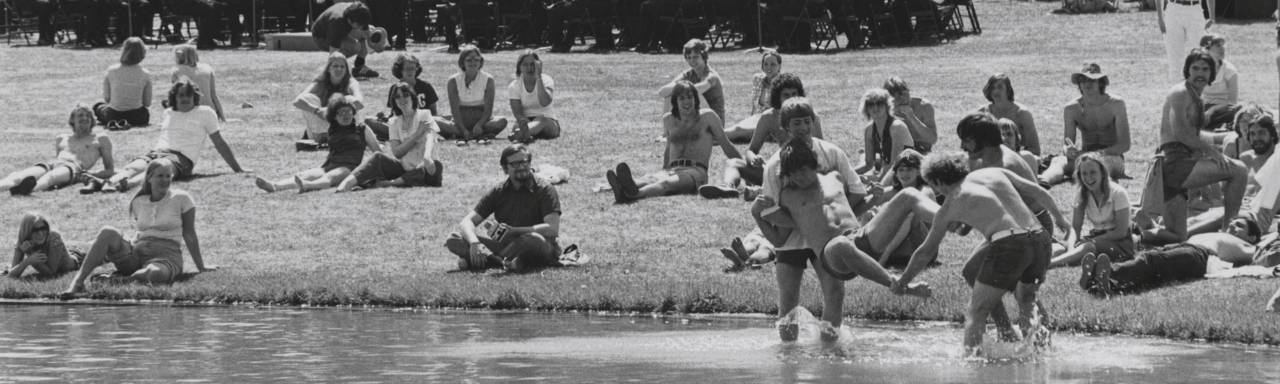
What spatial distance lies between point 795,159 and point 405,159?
850 cm

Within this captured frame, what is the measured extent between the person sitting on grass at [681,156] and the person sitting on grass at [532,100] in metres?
3.71

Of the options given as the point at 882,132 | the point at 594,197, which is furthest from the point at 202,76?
the point at 882,132

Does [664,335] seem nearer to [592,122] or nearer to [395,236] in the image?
[395,236]

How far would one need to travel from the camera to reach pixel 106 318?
13586 millimetres

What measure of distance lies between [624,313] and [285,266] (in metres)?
3.52

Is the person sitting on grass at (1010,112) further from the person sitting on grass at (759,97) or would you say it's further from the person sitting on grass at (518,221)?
the person sitting on grass at (518,221)

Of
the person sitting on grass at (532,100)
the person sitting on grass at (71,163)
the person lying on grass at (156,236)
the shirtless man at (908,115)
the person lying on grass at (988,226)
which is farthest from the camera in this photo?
the person sitting on grass at (532,100)

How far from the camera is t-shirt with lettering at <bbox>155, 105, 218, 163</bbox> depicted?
19672mm

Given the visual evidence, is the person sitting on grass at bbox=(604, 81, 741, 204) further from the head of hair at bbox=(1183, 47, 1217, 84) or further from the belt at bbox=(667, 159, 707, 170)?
the head of hair at bbox=(1183, 47, 1217, 84)

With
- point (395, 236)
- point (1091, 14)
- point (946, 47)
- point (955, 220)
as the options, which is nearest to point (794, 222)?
point (955, 220)

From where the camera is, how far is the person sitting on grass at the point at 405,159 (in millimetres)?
18609

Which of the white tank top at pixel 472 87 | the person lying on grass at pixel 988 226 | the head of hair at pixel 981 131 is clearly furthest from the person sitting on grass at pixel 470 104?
the person lying on grass at pixel 988 226

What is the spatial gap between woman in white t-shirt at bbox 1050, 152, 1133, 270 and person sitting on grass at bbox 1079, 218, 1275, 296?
0.37 feet

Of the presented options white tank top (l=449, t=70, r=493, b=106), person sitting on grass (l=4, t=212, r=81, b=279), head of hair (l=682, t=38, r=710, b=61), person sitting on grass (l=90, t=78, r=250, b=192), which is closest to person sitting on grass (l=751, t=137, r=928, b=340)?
person sitting on grass (l=4, t=212, r=81, b=279)
